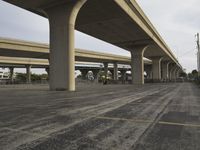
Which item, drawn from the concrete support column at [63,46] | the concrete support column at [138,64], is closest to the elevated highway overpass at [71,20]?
the concrete support column at [63,46]

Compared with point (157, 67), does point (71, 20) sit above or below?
above

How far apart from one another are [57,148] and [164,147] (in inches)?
90.7

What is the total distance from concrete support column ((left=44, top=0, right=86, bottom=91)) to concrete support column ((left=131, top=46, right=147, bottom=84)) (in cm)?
3177

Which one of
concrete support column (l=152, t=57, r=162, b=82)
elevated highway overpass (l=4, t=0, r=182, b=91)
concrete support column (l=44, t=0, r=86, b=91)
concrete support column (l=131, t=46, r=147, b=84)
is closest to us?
concrete support column (l=44, t=0, r=86, b=91)

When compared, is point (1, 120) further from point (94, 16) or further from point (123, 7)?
point (94, 16)

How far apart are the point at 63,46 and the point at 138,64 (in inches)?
1302

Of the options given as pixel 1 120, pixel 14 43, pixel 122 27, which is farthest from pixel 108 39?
pixel 1 120

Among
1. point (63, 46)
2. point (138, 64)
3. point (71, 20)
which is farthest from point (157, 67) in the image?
point (63, 46)

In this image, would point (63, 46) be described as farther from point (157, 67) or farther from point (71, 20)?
point (157, 67)

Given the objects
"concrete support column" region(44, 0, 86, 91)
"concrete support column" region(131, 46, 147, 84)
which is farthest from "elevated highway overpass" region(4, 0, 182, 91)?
"concrete support column" region(131, 46, 147, 84)

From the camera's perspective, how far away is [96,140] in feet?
18.8

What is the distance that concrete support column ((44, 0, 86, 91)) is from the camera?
2757cm

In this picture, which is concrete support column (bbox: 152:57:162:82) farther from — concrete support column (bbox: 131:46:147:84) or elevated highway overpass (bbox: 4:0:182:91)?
elevated highway overpass (bbox: 4:0:182:91)

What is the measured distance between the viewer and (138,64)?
5797 centimetres
